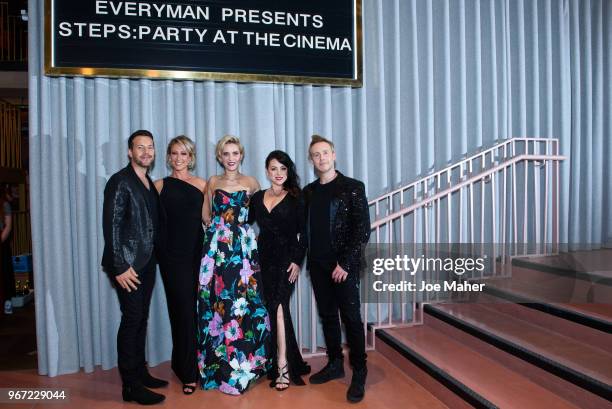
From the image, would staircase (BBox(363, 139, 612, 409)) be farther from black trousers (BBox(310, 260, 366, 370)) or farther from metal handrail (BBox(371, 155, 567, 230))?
black trousers (BBox(310, 260, 366, 370))

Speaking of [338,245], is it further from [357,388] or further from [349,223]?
[357,388]

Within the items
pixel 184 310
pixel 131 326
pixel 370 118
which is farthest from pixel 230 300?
pixel 370 118

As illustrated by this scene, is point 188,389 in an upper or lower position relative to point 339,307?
lower

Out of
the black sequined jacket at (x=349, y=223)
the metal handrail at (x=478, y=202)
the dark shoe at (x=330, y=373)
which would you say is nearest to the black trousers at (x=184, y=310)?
the dark shoe at (x=330, y=373)

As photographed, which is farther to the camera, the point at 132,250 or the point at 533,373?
the point at 132,250

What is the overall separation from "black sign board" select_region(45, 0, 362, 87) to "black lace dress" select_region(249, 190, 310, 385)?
1.18 metres

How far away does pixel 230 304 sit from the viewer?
108 inches

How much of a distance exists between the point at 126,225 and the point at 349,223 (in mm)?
1315

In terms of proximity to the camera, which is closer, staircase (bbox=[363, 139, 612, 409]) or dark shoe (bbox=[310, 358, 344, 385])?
staircase (bbox=[363, 139, 612, 409])

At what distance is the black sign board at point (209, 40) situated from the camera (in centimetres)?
313

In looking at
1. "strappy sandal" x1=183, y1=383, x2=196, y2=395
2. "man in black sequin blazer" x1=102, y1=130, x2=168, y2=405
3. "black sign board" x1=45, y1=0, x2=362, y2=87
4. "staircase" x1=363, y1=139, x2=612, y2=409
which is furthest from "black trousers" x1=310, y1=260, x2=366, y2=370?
"black sign board" x1=45, y1=0, x2=362, y2=87

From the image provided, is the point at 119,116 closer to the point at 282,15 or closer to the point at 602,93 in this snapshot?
the point at 282,15

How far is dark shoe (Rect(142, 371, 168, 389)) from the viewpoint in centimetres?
286

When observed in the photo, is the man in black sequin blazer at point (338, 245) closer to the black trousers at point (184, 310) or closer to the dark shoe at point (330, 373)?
the dark shoe at point (330, 373)
